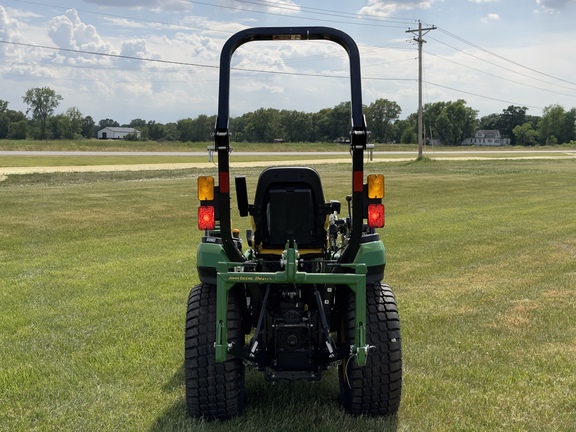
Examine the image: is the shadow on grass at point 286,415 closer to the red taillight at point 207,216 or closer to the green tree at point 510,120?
the red taillight at point 207,216

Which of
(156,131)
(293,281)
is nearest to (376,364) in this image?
(293,281)

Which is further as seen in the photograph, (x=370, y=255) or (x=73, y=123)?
(x=73, y=123)

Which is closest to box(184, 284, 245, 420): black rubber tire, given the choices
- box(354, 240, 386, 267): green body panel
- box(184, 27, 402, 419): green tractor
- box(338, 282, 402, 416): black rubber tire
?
box(184, 27, 402, 419): green tractor

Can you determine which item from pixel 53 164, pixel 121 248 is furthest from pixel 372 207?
pixel 53 164

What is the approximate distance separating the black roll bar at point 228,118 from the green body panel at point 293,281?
12.8 inches

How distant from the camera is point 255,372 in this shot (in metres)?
4.73

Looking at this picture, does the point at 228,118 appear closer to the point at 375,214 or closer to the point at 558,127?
the point at 375,214

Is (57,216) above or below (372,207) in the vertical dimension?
below

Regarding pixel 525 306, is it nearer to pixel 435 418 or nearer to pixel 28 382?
pixel 435 418

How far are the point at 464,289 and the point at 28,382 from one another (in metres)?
5.19

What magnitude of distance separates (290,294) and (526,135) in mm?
141558

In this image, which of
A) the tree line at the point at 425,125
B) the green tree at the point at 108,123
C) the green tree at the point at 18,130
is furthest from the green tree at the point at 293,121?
the green tree at the point at 108,123

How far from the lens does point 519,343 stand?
18.3 feet

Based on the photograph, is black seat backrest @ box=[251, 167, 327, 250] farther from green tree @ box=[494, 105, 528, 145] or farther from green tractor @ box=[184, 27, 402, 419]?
green tree @ box=[494, 105, 528, 145]
